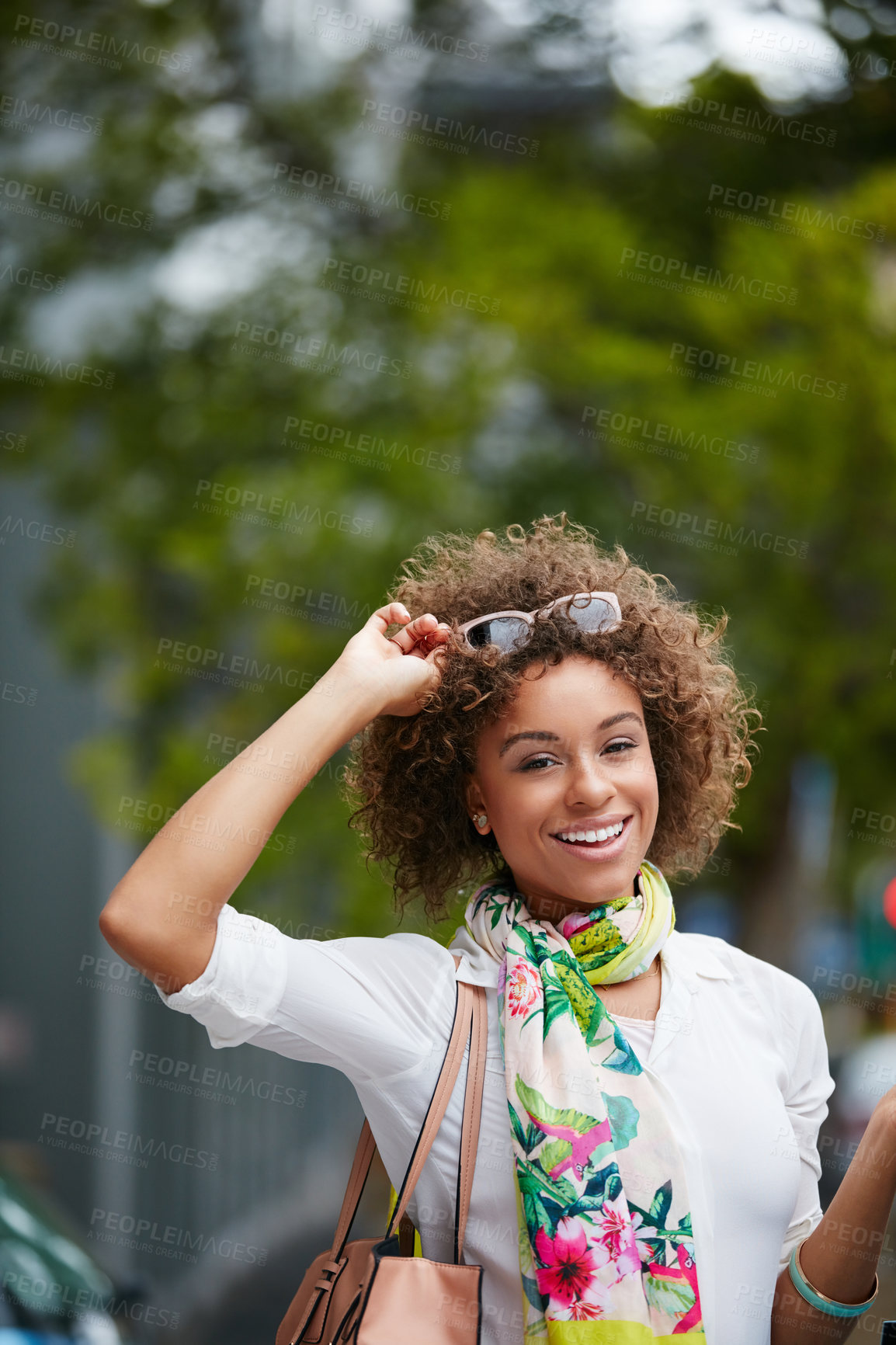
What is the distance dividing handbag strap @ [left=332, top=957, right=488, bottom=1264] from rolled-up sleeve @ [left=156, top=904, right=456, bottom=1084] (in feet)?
0.10

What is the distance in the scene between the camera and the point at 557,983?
195 centimetres

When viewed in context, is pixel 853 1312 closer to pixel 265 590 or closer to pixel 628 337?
pixel 265 590

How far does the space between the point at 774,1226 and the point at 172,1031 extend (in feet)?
27.2

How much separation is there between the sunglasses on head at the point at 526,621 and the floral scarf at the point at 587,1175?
52cm

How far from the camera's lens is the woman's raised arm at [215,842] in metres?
1.73

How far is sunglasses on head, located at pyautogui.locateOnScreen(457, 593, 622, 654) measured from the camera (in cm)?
208

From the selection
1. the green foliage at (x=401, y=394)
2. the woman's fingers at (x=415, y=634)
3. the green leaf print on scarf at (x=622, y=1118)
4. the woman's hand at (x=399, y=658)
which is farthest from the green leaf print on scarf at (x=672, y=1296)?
the green foliage at (x=401, y=394)

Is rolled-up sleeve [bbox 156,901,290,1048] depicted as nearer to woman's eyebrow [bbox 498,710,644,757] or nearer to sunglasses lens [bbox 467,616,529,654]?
woman's eyebrow [bbox 498,710,644,757]

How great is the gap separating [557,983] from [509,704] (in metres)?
0.46

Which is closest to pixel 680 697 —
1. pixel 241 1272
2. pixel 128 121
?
pixel 128 121

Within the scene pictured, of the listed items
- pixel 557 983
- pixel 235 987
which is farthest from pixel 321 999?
pixel 557 983

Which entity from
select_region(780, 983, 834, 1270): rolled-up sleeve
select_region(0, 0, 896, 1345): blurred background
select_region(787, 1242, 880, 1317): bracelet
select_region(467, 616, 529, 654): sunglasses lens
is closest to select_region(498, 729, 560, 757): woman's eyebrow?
select_region(467, 616, 529, 654): sunglasses lens

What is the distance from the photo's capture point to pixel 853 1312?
1.97 m

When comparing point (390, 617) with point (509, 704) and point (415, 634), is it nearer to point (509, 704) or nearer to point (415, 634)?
point (415, 634)
